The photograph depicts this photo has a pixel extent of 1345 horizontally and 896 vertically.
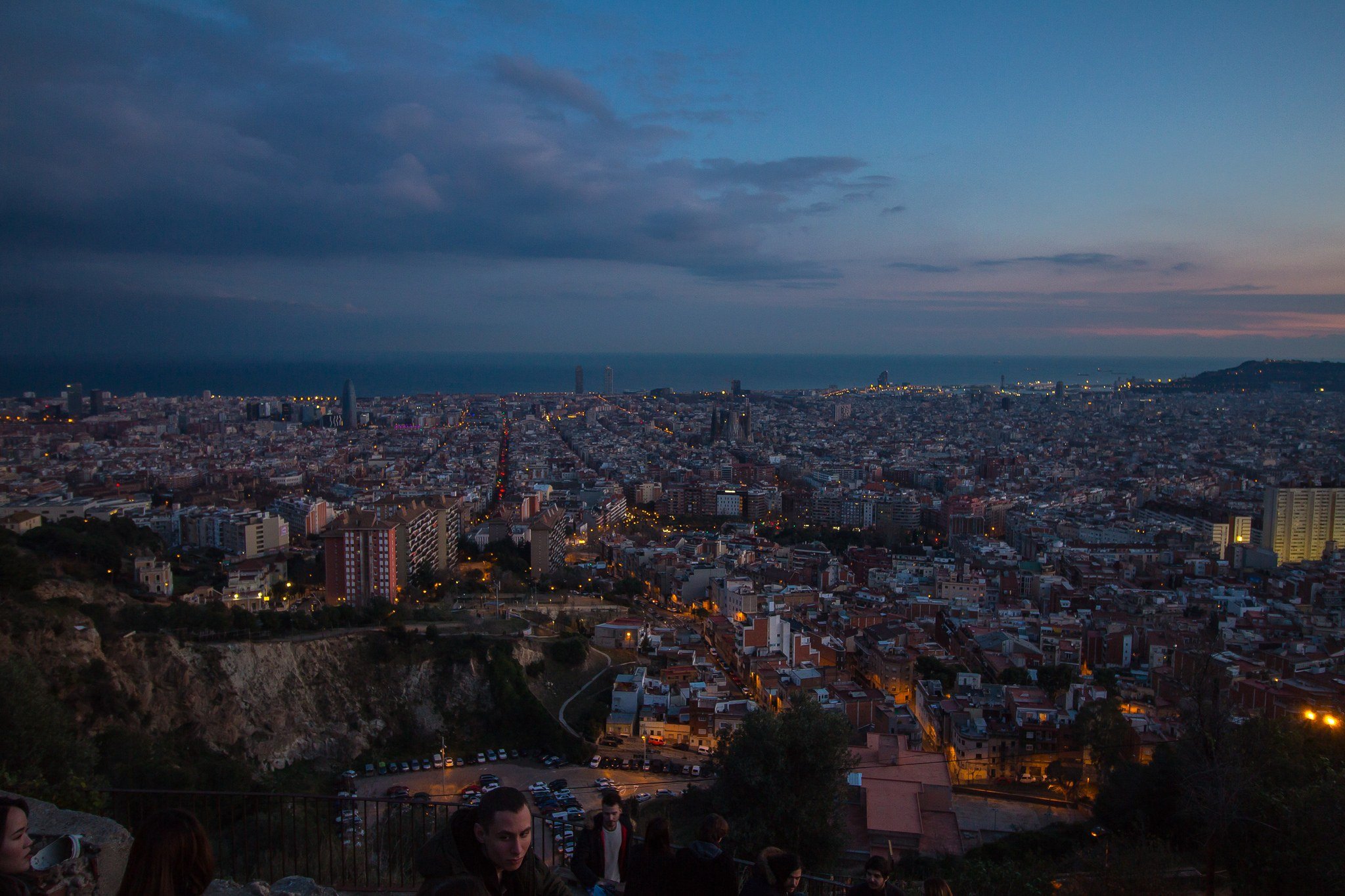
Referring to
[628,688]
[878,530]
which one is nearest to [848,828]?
[628,688]

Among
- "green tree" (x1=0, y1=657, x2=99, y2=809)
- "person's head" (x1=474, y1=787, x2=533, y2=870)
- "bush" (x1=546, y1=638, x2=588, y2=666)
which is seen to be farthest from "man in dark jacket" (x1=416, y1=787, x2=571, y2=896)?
"bush" (x1=546, y1=638, x2=588, y2=666)

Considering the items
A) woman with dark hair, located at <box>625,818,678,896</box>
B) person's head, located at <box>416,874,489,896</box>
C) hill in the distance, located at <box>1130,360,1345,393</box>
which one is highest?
hill in the distance, located at <box>1130,360,1345,393</box>

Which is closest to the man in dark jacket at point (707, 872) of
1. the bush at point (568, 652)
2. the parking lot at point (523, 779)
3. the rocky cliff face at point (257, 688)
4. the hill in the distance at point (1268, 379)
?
the parking lot at point (523, 779)

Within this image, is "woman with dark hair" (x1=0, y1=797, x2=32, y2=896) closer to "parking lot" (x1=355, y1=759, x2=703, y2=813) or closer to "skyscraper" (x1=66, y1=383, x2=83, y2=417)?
"parking lot" (x1=355, y1=759, x2=703, y2=813)

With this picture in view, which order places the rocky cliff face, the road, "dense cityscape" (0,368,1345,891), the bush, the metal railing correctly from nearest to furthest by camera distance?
the metal railing
the rocky cliff face
"dense cityscape" (0,368,1345,891)
the road
the bush

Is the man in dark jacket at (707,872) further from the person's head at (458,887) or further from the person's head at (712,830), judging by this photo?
the person's head at (458,887)

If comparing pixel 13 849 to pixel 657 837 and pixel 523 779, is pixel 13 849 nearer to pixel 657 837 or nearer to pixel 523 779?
pixel 657 837

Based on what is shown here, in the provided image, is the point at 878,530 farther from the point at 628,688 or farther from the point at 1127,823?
the point at 1127,823

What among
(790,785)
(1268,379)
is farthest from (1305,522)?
(1268,379)

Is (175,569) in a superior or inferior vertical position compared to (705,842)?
inferior
